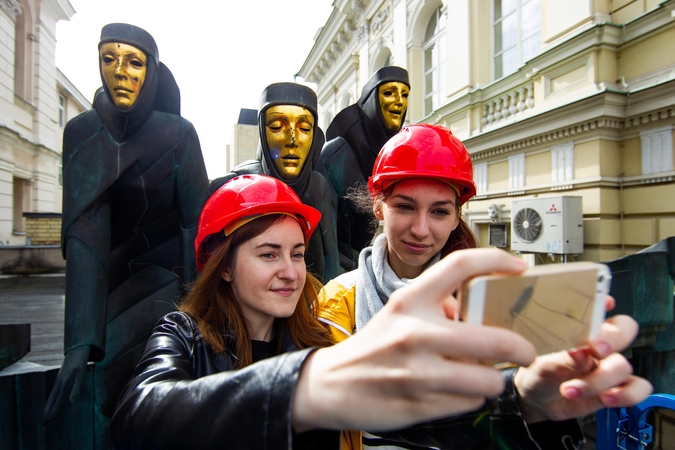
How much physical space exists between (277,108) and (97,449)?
6.24 ft

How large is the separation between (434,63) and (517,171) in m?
3.93

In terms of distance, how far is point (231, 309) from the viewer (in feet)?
3.96

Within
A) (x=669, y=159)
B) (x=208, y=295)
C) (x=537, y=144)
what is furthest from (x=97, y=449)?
(x=537, y=144)

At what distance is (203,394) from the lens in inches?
22.4

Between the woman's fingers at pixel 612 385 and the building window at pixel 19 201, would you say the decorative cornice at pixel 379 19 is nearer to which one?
the woman's fingers at pixel 612 385

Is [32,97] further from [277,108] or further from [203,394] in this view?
[203,394]

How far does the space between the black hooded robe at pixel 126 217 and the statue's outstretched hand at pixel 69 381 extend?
0.05 meters

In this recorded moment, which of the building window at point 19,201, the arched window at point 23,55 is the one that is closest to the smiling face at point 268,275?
the building window at point 19,201

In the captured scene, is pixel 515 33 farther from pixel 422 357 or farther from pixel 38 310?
pixel 38 310

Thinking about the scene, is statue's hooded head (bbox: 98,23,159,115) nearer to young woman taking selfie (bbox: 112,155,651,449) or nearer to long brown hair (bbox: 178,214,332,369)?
long brown hair (bbox: 178,214,332,369)

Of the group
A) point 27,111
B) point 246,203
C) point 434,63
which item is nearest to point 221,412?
point 246,203

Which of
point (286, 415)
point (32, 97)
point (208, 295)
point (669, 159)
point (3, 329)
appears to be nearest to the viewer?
point (286, 415)

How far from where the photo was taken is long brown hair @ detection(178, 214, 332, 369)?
3.80ft

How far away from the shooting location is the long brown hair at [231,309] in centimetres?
116
